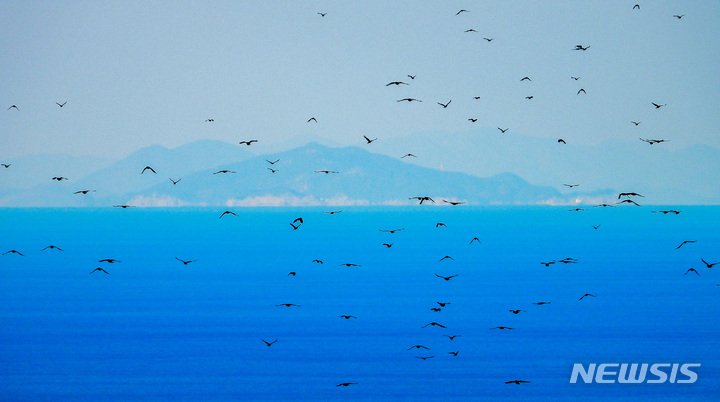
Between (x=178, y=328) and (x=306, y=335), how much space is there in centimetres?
607

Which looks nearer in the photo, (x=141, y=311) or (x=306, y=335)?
(x=306, y=335)

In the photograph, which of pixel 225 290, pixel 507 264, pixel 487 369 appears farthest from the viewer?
pixel 507 264

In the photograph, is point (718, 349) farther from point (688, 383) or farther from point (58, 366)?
point (58, 366)

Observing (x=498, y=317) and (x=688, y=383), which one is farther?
(x=498, y=317)

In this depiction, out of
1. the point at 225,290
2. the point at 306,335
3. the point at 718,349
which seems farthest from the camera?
the point at 225,290

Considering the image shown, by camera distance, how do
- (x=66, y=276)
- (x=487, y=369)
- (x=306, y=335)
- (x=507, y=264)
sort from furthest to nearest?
(x=507, y=264), (x=66, y=276), (x=306, y=335), (x=487, y=369)

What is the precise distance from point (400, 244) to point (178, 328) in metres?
66.8

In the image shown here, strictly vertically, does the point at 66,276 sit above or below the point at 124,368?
above

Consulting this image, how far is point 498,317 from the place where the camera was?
40.0 m

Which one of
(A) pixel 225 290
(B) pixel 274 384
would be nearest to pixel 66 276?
(A) pixel 225 290

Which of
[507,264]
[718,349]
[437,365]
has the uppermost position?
[507,264]

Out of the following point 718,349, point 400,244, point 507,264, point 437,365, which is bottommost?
point 437,365

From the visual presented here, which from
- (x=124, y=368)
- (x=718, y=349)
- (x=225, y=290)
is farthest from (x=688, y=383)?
(x=225, y=290)

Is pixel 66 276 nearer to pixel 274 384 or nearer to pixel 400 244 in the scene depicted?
pixel 274 384
